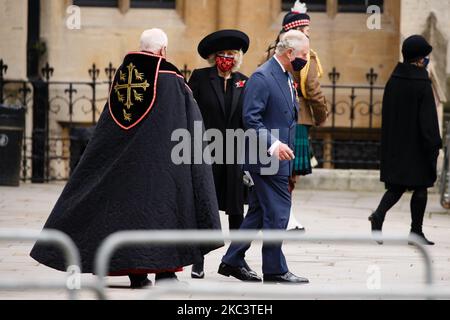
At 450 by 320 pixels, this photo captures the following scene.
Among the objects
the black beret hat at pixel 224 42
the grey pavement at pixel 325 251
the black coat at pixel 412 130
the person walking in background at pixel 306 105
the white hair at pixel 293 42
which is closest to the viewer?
the white hair at pixel 293 42

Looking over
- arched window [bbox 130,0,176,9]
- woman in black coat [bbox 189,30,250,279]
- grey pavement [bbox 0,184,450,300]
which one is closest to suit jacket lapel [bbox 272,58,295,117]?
woman in black coat [bbox 189,30,250,279]

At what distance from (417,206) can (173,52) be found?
7.14m

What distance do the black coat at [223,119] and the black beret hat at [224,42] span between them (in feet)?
0.60

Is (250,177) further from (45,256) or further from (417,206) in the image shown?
(417,206)

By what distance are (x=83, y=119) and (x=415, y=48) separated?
24.3 ft

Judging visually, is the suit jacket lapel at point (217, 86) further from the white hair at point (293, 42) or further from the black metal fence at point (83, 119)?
the black metal fence at point (83, 119)

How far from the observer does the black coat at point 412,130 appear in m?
12.8

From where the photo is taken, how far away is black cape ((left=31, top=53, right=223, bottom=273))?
9836 millimetres

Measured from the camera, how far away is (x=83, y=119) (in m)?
19.4

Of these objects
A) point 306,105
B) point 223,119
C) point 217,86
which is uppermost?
point 217,86

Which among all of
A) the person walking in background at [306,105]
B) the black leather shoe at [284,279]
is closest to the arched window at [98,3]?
the person walking in background at [306,105]

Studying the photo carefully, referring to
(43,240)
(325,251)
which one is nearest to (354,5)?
(325,251)

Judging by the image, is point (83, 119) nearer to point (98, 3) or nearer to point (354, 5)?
point (98, 3)

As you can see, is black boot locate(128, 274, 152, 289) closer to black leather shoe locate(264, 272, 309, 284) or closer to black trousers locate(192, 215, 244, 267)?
black leather shoe locate(264, 272, 309, 284)
